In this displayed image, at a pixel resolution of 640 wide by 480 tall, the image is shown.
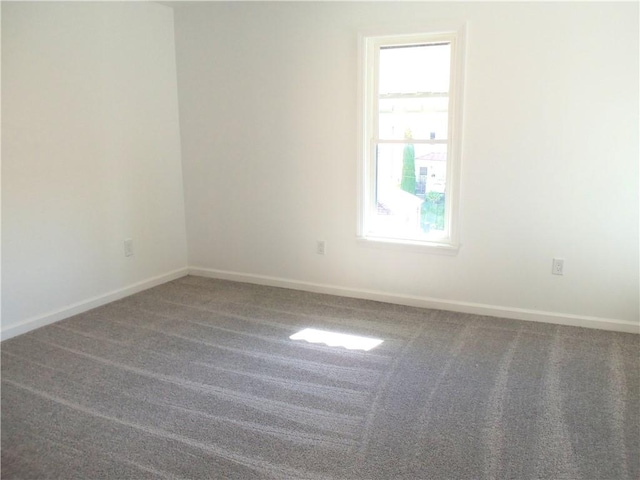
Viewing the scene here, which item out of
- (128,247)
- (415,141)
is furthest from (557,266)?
(128,247)

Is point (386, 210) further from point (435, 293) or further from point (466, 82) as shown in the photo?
point (466, 82)

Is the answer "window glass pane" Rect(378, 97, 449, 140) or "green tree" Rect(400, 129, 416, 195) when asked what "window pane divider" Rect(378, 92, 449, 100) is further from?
"green tree" Rect(400, 129, 416, 195)

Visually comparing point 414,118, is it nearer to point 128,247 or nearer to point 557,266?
point 557,266

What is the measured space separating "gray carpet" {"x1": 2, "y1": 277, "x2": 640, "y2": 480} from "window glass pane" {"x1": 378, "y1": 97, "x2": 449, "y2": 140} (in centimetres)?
137

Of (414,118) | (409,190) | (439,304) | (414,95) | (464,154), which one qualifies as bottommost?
(439,304)

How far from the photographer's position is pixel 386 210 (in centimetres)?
402

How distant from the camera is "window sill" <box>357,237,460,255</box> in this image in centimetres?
376

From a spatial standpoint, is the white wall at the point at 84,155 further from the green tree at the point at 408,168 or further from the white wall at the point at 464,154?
the green tree at the point at 408,168

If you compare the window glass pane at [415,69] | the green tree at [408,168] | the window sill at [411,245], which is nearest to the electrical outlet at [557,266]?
the window sill at [411,245]

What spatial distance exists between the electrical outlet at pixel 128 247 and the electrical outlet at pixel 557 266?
10.8 ft

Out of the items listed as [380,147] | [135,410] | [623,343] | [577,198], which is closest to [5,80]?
[135,410]

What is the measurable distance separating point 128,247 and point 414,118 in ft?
8.33

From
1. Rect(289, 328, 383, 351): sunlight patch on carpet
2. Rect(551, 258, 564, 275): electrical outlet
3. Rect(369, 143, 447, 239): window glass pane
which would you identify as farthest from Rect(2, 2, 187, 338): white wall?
Rect(551, 258, 564, 275): electrical outlet

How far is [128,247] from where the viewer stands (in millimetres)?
4156
